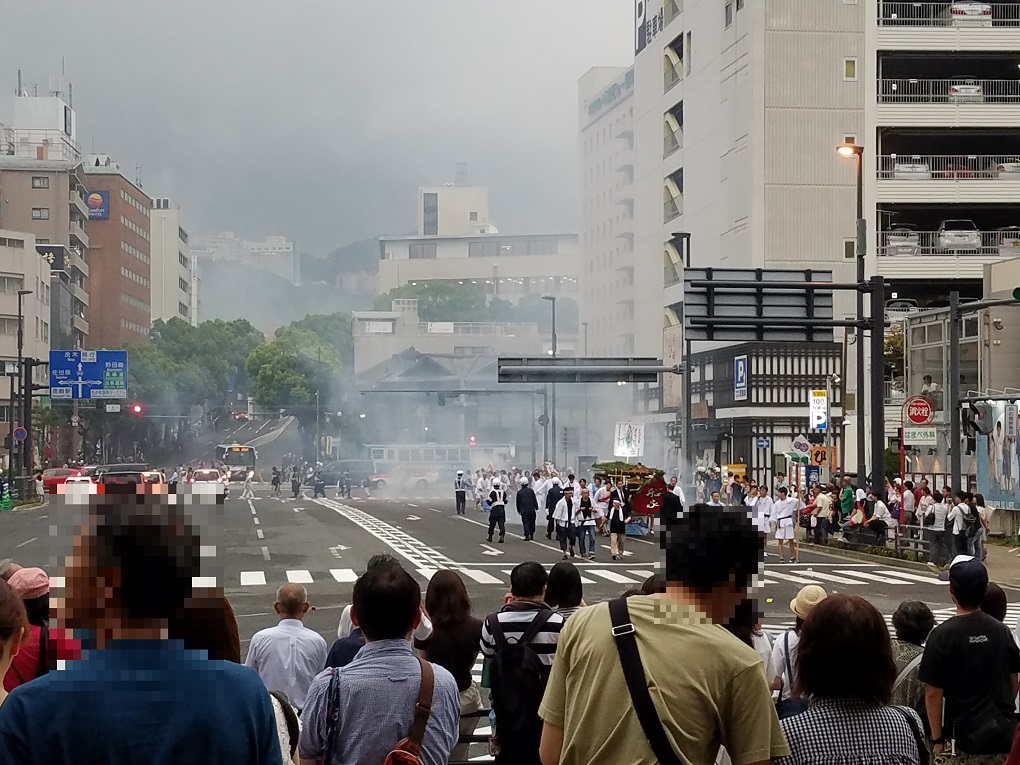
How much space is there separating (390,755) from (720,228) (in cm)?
6346

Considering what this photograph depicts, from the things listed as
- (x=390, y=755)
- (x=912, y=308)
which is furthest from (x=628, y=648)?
(x=912, y=308)

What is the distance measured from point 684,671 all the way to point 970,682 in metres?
3.05

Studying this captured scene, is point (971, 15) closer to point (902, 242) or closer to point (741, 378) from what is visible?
point (902, 242)

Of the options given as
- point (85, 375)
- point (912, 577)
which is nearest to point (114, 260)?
point (85, 375)

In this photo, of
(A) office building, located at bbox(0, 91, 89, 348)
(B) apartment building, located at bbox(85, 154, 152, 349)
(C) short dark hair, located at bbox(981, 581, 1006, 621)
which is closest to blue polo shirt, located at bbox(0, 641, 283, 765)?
(C) short dark hair, located at bbox(981, 581, 1006, 621)

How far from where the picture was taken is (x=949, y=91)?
199 ft

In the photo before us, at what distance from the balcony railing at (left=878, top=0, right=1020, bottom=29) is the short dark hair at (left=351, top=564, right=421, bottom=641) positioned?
6044cm

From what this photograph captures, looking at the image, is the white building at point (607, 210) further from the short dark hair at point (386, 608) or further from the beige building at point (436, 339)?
the short dark hair at point (386, 608)

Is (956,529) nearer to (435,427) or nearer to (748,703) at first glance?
(748,703)

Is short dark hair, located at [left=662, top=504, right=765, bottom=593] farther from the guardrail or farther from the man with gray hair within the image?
the guardrail

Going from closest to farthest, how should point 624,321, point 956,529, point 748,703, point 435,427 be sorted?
point 748,703 < point 956,529 < point 624,321 < point 435,427

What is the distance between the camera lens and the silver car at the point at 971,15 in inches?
2361

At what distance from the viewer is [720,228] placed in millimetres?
66750

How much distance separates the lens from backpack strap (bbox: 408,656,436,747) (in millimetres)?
4887
